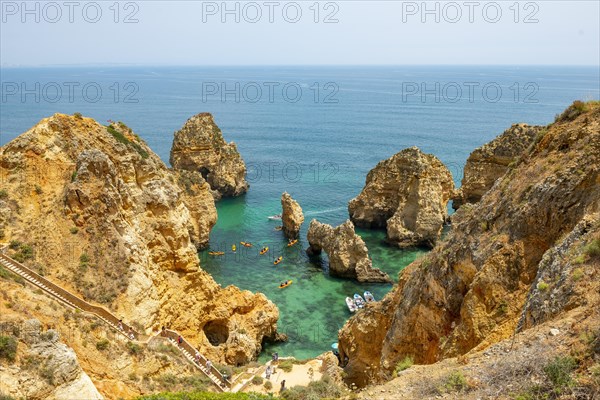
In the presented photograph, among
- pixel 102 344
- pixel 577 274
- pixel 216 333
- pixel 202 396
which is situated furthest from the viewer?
pixel 216 333

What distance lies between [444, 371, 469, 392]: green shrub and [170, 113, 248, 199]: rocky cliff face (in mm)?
57760

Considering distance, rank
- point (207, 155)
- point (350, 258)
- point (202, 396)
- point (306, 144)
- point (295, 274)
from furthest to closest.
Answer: point (306, 144) < point (207, 155) < point (295, 274) < point (350, 258) < point (202, 396)

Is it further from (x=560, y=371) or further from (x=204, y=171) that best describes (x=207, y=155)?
(x=560, y=371)

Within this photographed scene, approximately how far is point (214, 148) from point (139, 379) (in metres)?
50.2

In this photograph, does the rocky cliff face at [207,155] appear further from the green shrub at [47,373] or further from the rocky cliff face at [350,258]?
the green shrub at [47,373]

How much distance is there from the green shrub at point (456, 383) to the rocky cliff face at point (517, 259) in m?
2.99

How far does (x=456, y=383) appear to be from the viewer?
11.0 meters

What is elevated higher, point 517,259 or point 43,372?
point 517,259

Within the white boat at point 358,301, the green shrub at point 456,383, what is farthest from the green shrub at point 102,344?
the white boat at point 358,301

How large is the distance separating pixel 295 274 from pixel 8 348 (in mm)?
31009

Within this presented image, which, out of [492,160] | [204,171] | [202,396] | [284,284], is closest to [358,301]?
[284,284]

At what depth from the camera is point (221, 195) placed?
→ 222 feet

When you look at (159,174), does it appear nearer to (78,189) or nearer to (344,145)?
(78,189)

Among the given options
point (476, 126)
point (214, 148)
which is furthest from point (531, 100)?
point (214, 148)
